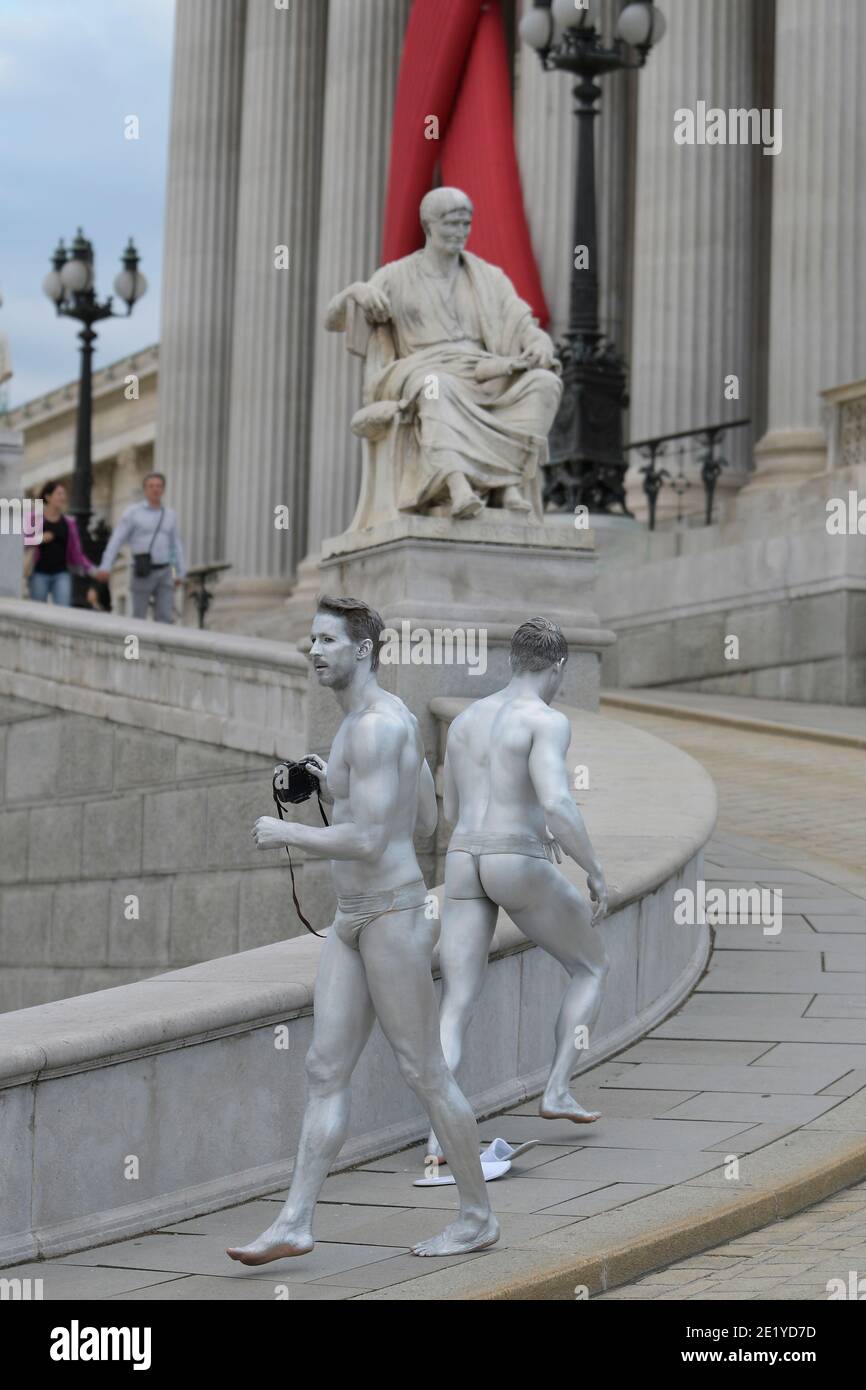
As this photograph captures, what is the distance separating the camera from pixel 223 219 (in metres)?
35.3

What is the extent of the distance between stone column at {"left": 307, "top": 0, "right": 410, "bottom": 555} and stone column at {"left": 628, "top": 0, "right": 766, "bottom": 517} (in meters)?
6.48

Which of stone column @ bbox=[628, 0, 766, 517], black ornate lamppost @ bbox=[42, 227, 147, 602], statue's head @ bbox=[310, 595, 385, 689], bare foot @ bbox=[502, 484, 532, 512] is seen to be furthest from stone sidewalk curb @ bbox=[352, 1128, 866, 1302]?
black ornate lamppost @ bbox=[42, 227, 147, 602]

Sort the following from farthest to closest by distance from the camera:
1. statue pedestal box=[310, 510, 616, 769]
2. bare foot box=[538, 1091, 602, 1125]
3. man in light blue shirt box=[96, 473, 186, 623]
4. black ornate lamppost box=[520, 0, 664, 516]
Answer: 1. black ornate lamppost box=[520, 0, 664, 516]
2. man in light blue shirt box=[96, 473, 186, 623]
3. statue pedestal box=[310, 510, 616, 769]
4. bare foot box=[538, 1091, 602, 1125]

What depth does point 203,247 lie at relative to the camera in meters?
35.2

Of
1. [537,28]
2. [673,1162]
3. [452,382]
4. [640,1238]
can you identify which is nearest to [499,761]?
[673,1162]

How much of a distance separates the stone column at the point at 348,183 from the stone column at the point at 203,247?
372 centimetres

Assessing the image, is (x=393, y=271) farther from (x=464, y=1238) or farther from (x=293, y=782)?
(x=464, y=1238)

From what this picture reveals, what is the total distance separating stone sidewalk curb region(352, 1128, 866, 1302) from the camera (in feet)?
18.5

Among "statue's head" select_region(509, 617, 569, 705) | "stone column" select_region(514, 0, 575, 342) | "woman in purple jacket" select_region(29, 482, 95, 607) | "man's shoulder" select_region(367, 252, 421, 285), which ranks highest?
"stone column" select_region(514, 0, 575, 342)

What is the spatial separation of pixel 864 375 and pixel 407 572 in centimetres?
1230

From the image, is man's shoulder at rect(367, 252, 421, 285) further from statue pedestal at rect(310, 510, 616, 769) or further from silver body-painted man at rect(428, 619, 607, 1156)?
silver body-painted man at rect(428, 619, 607, 1156)

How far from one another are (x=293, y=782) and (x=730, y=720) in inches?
454

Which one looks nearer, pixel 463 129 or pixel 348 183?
pixel 463 129
